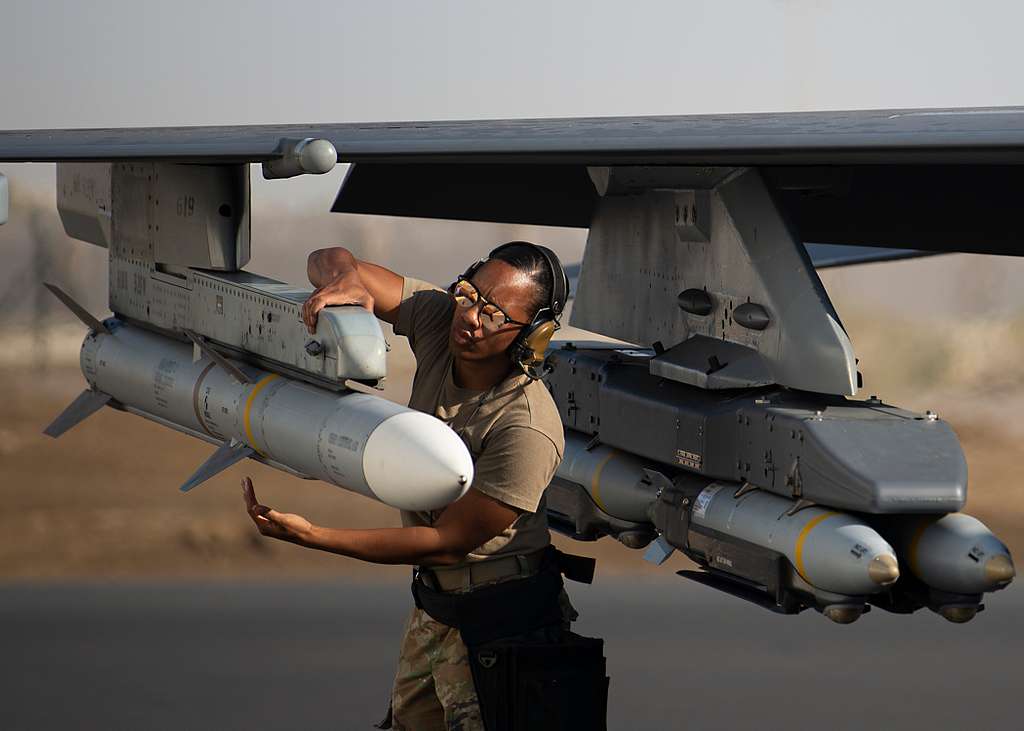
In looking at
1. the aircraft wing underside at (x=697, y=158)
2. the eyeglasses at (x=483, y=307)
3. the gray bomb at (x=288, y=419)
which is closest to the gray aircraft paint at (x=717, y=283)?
the aircraft wing underside at (x=697, y=158)

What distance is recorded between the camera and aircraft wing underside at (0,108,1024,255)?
5535mm

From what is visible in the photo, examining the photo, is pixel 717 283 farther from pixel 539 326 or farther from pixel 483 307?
pixel 483 307

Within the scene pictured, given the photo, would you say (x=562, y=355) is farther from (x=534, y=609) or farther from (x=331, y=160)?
(x=534, y=609)

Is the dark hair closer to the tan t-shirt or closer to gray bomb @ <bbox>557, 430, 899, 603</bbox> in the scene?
the tan t-shirt

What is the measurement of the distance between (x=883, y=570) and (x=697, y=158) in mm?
1838

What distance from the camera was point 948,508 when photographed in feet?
19.1

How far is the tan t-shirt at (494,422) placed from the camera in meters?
4.47

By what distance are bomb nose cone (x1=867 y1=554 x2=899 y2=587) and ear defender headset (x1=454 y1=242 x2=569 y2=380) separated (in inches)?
74.5

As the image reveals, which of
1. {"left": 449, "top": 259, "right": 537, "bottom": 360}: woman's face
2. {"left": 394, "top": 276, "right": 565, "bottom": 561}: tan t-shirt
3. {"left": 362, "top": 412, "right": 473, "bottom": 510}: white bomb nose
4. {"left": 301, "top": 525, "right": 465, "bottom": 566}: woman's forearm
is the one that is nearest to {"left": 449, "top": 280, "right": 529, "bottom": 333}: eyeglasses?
{"left": 449, "top": 259, "right": 537, "bottom": 360}: woman's face

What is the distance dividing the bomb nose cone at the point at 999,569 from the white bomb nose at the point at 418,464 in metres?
2.43

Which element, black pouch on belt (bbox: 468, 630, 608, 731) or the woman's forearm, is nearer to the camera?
the woman's forearm

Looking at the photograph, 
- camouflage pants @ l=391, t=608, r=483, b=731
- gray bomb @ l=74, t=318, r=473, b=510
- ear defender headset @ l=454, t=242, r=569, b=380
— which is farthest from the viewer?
camouflage pants @ l=391, t=608, r=483, b=731

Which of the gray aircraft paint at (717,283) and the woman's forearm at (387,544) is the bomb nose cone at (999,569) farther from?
the woman's forearm at (387,544)

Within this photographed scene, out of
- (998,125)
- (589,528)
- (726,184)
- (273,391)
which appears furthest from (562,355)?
(998,125)
